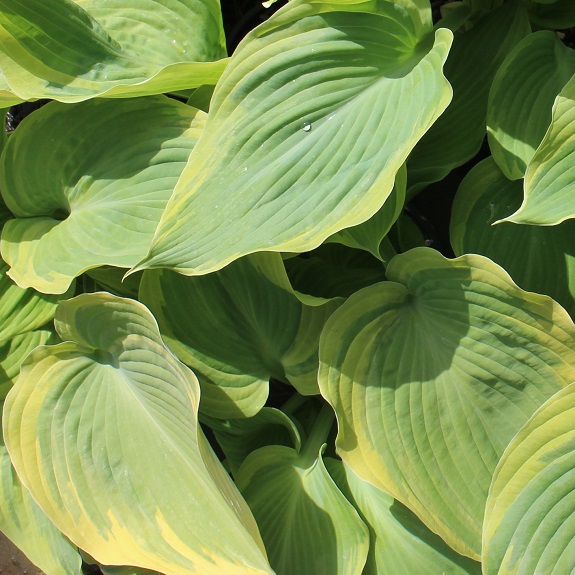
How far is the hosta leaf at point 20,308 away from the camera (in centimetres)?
122

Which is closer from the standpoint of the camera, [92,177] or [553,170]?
[553,170]

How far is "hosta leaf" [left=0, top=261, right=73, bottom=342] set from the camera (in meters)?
1.22

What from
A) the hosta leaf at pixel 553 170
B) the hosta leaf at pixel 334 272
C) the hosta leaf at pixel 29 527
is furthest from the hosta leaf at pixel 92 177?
the hosta leaf at pixel 553 170

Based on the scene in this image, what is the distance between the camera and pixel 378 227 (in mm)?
1037

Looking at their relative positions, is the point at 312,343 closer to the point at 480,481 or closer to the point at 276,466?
the point at 276,466

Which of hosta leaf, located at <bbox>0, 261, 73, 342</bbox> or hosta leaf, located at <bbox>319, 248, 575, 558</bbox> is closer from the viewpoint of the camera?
hosta leaf, located at <bbox>319, 248, 575, 558</bbox>

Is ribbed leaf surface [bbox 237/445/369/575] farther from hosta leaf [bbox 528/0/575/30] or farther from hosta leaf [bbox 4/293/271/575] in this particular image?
hosta leaf [bbox 528/0/575/30]

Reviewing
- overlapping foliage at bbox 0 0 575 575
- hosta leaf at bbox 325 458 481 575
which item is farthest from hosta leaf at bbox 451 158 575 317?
hosta leaf at bbox 325 458 481 575

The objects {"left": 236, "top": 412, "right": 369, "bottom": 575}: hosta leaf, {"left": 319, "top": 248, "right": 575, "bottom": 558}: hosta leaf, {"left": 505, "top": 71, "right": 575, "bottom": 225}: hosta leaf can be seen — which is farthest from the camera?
{"left": 236, "top": 412, "right": 369, "bottom": 575}: hosta leaf

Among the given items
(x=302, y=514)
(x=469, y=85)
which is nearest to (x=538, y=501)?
(x=302, y=514)

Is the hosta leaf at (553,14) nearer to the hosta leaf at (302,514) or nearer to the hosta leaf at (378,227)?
the hosta leaf at (378,227)

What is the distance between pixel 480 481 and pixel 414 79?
0.57 m

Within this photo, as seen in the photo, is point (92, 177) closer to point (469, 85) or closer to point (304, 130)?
point (304, 130)

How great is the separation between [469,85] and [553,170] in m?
0.36
